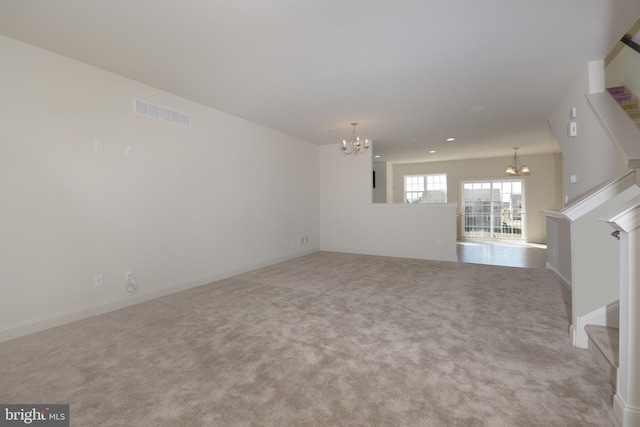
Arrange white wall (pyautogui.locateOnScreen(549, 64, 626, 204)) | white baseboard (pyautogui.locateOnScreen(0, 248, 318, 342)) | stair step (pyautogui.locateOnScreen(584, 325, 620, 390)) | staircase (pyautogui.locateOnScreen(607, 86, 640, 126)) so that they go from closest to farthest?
stair step (pyautogui.locateOnScreen(584, 325, 620, 390)), white baseboard (pyautogui.locateOnScreen(0, 248, 318, 342)), white wall (pyautogui.locateOnScreen(549, 64, 626, 204)), staircase (pyautogui.locateOnScreen(607, 86, 640, 126))

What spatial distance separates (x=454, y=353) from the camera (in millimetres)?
2275

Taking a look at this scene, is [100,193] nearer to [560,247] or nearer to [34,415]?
[34,415]

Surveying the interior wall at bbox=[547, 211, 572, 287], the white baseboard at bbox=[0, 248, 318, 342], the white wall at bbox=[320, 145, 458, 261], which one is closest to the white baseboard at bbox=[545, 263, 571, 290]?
the interior wall at bbox=[547, 211, 572, 287]

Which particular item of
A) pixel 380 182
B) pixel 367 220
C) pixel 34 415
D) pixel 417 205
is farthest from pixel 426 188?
pixel 34 415

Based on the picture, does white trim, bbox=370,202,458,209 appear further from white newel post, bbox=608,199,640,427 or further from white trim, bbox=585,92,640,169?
white newel post, bbox=608,199,640,427

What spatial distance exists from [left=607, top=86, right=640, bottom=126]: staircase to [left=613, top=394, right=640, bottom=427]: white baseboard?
11.7ft

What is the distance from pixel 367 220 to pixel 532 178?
580cm

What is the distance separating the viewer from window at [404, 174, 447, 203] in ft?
33.7

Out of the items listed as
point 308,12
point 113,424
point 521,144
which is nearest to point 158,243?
point 113,424

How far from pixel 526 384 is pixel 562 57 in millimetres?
3200

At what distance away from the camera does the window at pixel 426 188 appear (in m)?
10.3

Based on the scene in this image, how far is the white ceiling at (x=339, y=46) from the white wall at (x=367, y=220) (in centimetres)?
240

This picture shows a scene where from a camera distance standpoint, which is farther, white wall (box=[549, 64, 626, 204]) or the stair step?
white wall (box=[549, 64, 626, 204])

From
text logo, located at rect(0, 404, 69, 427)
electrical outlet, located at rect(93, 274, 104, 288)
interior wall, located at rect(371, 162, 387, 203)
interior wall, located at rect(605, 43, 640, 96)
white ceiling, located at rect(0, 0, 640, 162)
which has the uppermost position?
interior wall, located at rect(605, 43, 640, 96)
